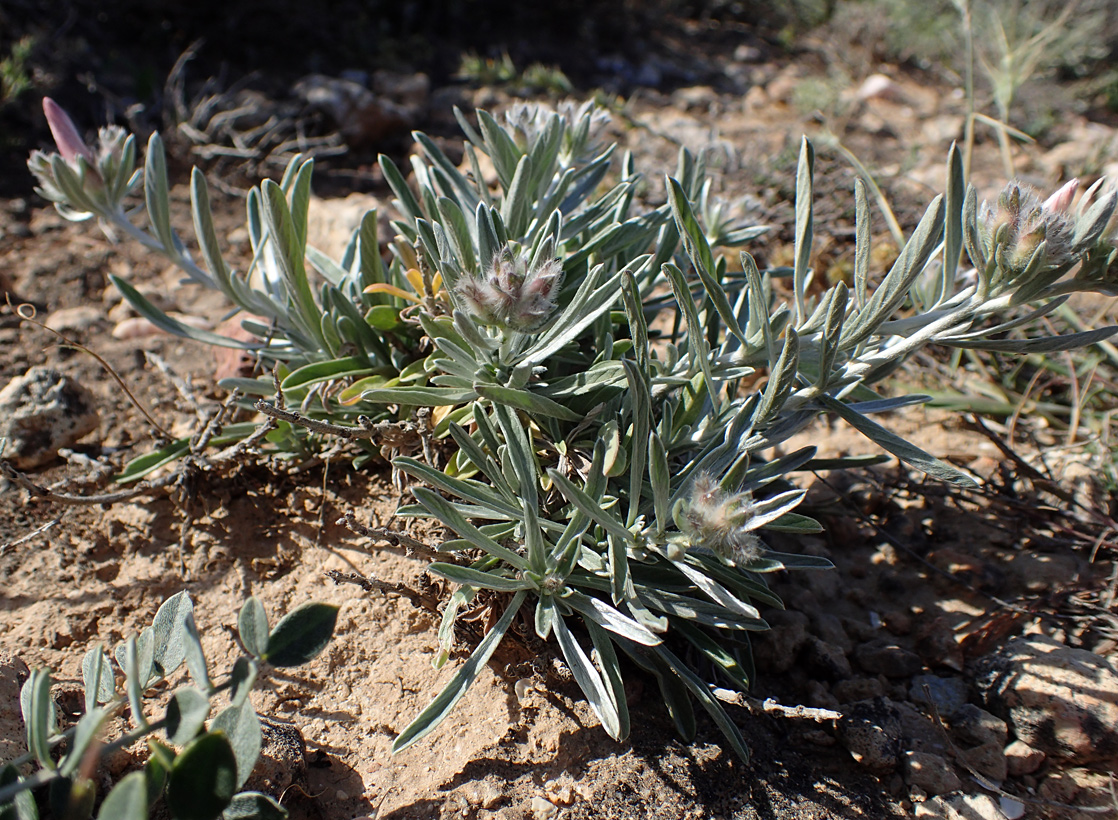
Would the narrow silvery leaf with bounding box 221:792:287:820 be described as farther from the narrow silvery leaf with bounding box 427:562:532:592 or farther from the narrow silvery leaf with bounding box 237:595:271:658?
the narrow silvery leaf with bounding box 427:562:532:592

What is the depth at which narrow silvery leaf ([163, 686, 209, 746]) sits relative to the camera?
114 cm

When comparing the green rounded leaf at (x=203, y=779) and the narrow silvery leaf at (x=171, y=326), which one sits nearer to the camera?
the green rounded leaf at (x=203, y=779)

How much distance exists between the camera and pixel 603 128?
2.27m

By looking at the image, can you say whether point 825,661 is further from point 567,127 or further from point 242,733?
point 567,127

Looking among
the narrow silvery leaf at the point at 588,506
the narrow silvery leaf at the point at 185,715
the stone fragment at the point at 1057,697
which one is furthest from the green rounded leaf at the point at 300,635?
the stone fragment at the point at 1057,697

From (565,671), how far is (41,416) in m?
1.67

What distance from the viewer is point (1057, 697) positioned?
1758 millimetres

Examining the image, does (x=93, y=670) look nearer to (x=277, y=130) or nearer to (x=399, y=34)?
(x=277, y=130)

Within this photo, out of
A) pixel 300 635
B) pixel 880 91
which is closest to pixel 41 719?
pixel 300 635

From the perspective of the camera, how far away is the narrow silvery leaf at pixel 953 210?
148 centimetres

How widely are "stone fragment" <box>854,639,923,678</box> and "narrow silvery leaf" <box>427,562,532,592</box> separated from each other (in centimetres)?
100

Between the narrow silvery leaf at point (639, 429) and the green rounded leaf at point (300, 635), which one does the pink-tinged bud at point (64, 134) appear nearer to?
the green rounded leaf at point (300, 635)

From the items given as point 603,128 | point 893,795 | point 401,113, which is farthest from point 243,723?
point 401,113

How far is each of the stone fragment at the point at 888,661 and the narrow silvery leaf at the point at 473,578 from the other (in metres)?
1.00
